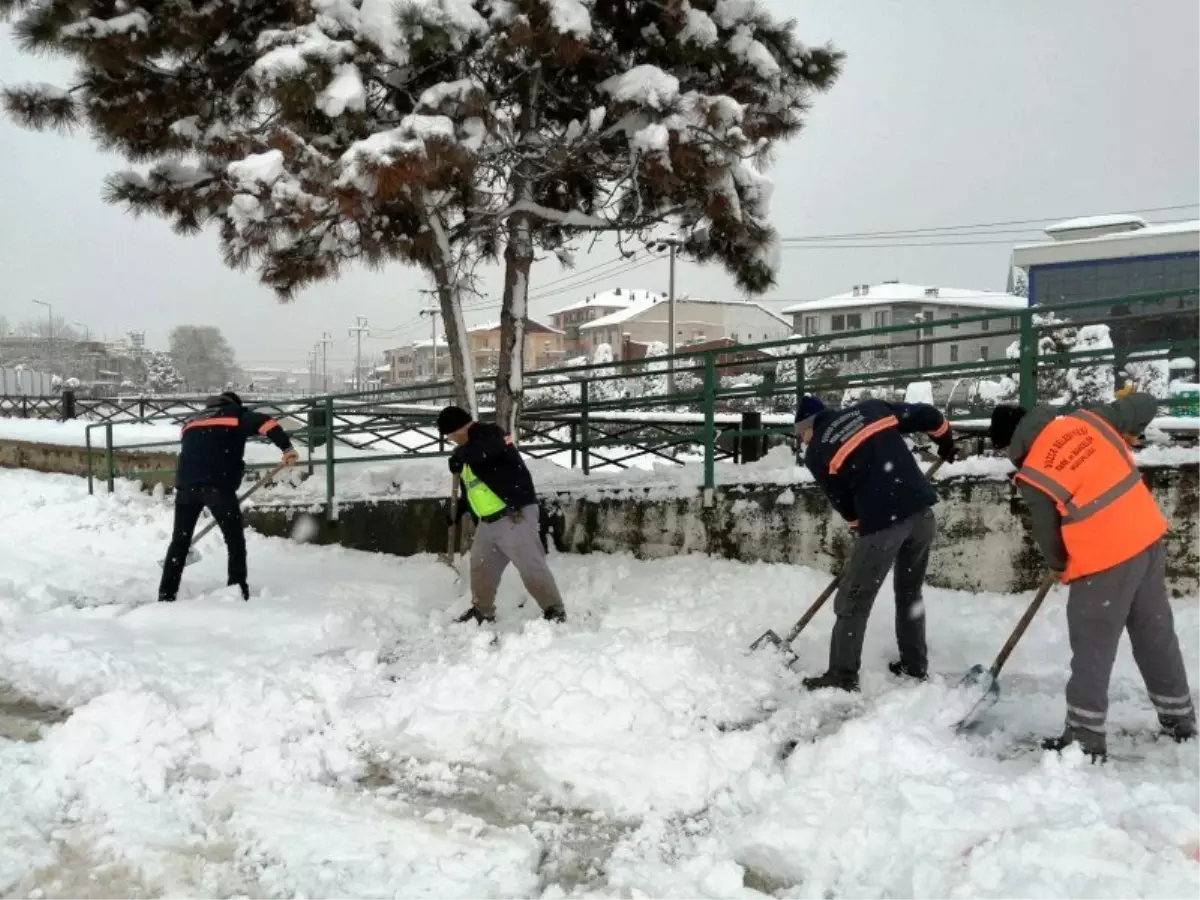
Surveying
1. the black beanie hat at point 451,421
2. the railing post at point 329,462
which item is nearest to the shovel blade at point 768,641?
the black beanie hat at point 451,421

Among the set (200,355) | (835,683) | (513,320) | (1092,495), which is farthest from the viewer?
(200,355)

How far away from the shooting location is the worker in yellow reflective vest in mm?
5316

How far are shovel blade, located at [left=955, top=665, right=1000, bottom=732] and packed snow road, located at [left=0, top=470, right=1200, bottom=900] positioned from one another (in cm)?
10

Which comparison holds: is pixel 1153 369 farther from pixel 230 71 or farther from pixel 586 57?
pixel 230 71

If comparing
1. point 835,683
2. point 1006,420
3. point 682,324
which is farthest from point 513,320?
point 682,324

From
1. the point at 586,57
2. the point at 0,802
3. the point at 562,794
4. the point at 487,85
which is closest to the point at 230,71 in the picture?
the point at 487,85

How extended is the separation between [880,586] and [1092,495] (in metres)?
1.20

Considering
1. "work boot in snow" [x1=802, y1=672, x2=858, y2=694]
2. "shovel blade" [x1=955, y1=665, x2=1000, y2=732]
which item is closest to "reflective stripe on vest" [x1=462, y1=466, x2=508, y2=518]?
"work boot in snow" [x1=802, y1=672, x2=858, y2=694]

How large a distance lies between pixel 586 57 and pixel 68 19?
3.25 metres

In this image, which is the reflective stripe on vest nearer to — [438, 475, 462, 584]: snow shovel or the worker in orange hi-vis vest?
[438, 475, 462, 584]: snow shovel

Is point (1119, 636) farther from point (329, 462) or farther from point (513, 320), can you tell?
point (329, 462)

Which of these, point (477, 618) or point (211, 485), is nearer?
point (477, 618)

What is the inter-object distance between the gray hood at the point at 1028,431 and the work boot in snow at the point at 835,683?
4.51 feet

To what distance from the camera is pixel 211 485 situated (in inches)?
235
